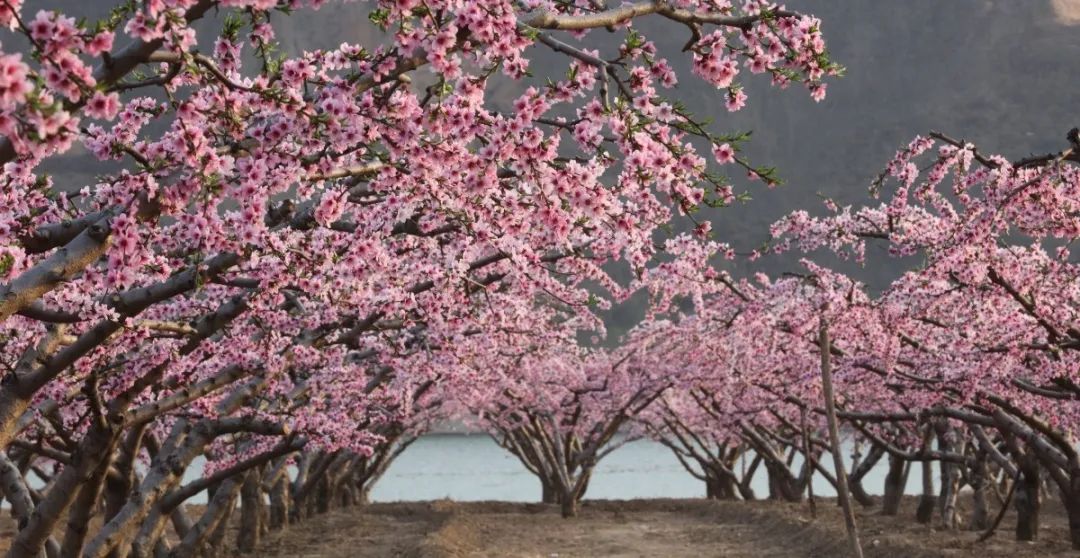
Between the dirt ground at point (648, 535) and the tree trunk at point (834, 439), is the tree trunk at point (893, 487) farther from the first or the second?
the tree trunk at point (834, 439)

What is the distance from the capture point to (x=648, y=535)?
25922 mm

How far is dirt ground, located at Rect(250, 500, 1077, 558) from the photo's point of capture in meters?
17.5

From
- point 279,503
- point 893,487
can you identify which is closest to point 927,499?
point 893,487

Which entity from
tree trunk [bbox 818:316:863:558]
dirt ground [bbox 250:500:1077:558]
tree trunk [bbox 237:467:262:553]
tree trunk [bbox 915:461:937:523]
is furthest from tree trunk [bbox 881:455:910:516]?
tree trunk [bbox 237:467:262:553]

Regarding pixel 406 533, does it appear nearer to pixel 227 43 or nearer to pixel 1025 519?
pixel 1025 519

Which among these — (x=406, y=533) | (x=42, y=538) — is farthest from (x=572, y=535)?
(x=42, y=538)

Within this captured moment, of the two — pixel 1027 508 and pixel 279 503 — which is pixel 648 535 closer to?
pixel 279 503

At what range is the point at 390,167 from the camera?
19.5 feet

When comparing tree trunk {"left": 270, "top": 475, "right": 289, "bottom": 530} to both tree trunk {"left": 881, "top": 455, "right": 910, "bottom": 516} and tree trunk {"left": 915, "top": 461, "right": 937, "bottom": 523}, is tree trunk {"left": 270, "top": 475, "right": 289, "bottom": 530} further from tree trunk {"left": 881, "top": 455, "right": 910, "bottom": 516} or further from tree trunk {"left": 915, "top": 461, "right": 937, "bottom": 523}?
tree trunk {"left": 915, "top": 461, "right": 937, "bottom": 523}

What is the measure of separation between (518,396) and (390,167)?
25069mm

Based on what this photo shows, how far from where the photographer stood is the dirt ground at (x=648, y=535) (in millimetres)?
17547

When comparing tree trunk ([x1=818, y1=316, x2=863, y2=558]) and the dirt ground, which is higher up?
tree trunk ([x1=818, y1=316, x2=863, y2=558])

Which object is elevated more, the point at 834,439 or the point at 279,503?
the point at 834,439

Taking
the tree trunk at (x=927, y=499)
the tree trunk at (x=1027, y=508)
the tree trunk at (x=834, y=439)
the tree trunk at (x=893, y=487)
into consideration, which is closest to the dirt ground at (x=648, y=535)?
the tree trunk at (x=1027, y=508)
